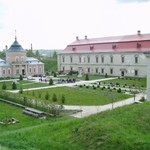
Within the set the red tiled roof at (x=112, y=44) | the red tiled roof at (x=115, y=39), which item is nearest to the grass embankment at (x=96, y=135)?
the red tiled roof at (x=112, y=44)

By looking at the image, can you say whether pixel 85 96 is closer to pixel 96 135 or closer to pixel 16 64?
pixel 96 135

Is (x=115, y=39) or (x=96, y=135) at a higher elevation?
(x=115, y=39)

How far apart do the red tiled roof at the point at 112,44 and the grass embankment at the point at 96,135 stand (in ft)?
102

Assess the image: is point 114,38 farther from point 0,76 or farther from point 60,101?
point 60,101

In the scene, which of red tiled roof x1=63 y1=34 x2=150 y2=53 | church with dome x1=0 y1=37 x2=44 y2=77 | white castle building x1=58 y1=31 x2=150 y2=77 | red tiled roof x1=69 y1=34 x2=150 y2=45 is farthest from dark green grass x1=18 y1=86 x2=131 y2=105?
church with dome x1=0 y1=37 x2=44 y2=77

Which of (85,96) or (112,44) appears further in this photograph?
(112,44)

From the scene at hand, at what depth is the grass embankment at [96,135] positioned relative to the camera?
927 centimetres

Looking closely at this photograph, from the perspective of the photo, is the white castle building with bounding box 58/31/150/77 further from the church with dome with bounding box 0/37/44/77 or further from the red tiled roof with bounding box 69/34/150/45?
the church with dome with bounding box 0/37/44/77

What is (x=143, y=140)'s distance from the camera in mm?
9383

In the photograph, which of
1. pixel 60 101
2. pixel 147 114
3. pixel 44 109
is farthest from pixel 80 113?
pixel 147 114

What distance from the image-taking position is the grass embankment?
365 inches

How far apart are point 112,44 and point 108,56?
2.11m

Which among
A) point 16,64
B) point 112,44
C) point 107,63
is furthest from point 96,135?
point 16,64

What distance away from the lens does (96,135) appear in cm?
976
